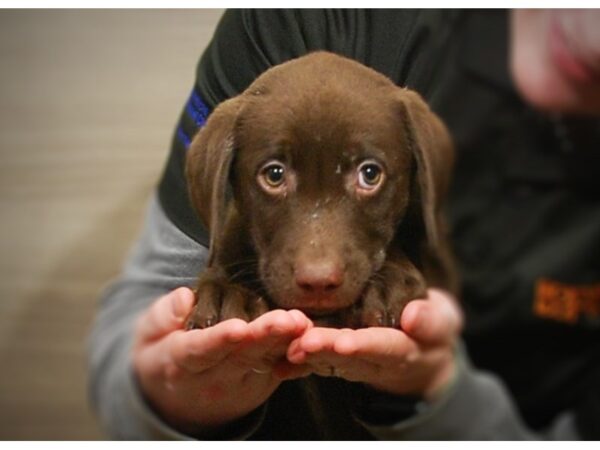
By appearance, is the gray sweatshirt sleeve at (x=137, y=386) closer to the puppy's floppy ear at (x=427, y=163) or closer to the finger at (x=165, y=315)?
the finger at (x=165, y=315)

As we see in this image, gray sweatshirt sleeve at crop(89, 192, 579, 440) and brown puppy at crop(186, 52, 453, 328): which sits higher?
brown puppy at crop(186, 52, 453, 328)

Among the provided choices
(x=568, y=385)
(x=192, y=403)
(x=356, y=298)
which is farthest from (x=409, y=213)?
(x=568, y=385)

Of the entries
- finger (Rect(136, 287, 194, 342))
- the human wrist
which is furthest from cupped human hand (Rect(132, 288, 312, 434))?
the human wrist

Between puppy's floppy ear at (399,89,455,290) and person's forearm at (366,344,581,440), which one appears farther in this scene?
person's forearm at (366,344,581,440)

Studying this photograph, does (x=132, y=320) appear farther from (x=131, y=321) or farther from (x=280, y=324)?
(x=280, y=324)

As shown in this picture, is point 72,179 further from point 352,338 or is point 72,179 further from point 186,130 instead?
point 352,338

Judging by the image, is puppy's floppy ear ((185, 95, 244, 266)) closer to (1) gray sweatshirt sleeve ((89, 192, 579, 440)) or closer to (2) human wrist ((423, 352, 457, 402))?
(1) gray sweatshirt sleeve ((89, 192, 579, 440))
